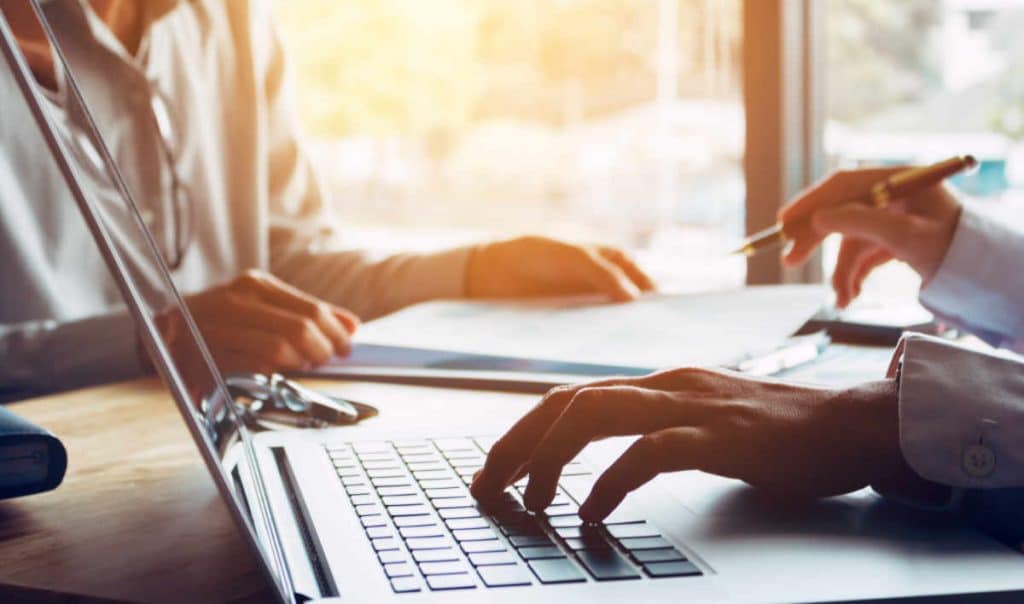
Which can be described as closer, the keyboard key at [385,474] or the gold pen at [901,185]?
the keyboard key at [385,474]

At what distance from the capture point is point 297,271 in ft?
5.67

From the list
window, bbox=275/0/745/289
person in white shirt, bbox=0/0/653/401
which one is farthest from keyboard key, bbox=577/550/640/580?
window, bbox=275/0/745/289

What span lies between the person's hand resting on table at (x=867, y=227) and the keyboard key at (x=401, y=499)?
73 centimetres

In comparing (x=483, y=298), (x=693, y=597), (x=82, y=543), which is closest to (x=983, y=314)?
(x=483, y=298)

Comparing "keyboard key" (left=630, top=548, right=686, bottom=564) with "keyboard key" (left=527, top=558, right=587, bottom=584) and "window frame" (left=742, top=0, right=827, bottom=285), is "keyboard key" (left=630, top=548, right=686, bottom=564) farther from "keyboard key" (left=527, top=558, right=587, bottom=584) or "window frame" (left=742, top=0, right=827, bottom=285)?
"window frame" (left=742, top=0, right=827, bottom=285)

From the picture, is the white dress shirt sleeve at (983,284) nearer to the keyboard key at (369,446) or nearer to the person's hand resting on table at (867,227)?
the person's hand resting on table at (867,227)

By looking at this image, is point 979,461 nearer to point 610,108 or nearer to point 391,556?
point 391,556

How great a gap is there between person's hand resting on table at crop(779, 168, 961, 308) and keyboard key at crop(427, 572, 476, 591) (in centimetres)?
83

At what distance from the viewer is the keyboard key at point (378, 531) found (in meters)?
0.61

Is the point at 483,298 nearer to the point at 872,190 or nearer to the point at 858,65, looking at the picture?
the point at 872,190

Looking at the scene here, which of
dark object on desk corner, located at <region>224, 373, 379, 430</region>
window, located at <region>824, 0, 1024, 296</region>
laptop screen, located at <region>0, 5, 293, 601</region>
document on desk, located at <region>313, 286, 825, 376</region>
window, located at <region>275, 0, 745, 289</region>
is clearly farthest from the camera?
window, located at <region>275, 0, 745, 289</region>

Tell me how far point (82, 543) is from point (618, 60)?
3.47 metres

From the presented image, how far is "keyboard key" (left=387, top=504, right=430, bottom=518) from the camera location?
650mm

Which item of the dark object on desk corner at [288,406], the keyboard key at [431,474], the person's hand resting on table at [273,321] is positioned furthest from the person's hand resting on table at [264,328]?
the keyboard key at [431,474]
